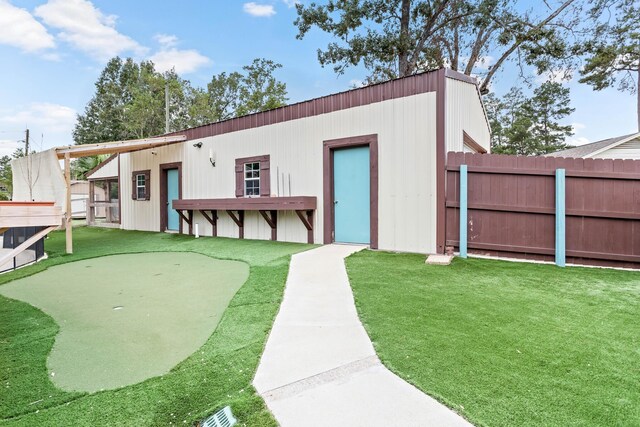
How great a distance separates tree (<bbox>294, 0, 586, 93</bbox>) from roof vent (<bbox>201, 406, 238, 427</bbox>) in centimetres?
1517

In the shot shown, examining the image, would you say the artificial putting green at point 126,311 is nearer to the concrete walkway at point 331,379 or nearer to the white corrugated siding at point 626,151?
the concrete walkway at point 331,379

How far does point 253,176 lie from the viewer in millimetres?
8438

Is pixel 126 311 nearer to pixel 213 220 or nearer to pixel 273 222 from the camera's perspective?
pixel 273 222

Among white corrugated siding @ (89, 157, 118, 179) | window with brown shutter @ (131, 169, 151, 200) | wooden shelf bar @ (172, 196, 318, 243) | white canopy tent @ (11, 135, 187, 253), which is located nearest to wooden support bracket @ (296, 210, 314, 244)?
wooden shelf bar @ (172, 196, 318, 243)

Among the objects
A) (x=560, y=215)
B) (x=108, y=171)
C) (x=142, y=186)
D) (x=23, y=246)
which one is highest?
(x=108, y=171)

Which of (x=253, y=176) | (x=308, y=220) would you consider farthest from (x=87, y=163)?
(x=308, y=220)

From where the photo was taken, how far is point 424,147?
18.9 ft

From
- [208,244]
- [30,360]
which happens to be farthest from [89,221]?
[30,360]

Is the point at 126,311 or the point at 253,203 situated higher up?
the point at 253,203

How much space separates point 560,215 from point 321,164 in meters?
4.25

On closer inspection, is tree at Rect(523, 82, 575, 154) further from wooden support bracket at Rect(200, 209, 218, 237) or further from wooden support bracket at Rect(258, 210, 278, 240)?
wooden support bracket at Rect(200, 209, 218, 237)

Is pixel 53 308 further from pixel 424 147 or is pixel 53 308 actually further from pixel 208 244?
pixel 424 147

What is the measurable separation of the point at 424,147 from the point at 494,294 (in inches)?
118

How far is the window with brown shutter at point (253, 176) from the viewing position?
8086 mm
